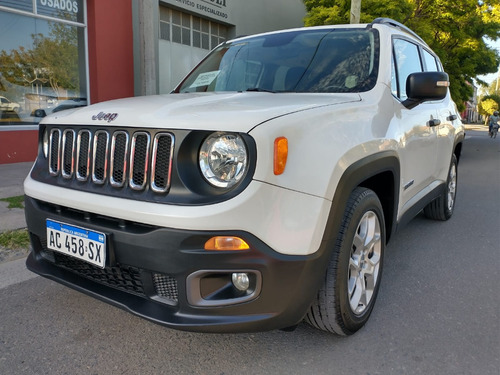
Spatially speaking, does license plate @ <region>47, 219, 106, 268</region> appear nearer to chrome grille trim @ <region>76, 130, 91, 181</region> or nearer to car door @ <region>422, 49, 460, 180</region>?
chrome grille trim @ <region>76, 130, 91, 181</region>

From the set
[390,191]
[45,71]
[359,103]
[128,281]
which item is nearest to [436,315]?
[390,191]

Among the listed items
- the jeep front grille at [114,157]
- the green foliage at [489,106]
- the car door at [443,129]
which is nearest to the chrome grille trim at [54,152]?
the jeep front grille at [114,157]

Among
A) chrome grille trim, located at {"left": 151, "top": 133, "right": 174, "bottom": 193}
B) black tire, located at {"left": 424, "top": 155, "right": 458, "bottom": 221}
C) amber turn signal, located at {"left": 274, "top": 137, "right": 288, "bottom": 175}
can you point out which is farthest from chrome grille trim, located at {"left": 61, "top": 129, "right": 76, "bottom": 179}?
black tire, located at {"left": 424, "top": 155, "right": 458, "bottom": 221}

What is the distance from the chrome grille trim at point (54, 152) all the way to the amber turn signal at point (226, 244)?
113 centimetres

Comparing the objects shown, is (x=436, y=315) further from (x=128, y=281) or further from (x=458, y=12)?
(x=458, y=12)

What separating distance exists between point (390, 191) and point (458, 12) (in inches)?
517

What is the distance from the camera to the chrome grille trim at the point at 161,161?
6.35 feet

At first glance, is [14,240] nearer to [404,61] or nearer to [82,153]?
[82,153]

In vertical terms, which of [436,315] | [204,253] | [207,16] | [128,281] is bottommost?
[436,315]

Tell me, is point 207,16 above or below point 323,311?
above

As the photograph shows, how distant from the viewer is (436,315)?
2748 mm

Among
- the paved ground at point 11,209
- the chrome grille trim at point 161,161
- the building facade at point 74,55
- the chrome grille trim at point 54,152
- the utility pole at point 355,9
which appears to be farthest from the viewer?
the utility pole at point 355,9

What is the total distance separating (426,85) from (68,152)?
225 cm

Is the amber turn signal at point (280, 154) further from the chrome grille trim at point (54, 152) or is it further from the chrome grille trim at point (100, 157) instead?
the chrome grille trim at point (54, 152)
